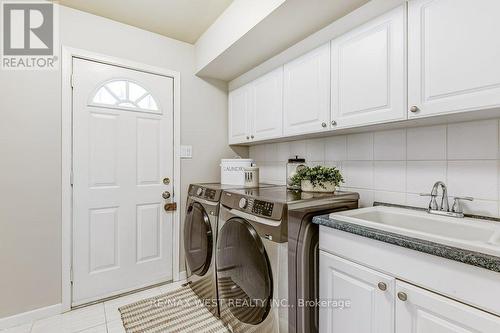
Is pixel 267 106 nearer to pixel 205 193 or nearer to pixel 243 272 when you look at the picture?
pixel 205 193

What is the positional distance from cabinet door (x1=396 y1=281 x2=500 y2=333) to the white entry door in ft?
6.54

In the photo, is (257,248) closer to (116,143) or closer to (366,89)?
(366,89)

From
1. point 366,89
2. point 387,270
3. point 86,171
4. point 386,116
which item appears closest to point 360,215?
point 387,270

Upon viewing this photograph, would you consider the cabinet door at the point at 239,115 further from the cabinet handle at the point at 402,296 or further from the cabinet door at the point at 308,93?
the cabinet handle at the point at 402,296

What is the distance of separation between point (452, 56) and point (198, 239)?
1932 millimetres

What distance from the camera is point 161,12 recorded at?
6.40 feet

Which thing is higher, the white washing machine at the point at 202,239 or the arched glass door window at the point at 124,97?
the arched glass door window at the point at 124,97

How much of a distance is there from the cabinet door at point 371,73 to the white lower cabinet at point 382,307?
79cm

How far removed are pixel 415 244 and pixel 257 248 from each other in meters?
0.74

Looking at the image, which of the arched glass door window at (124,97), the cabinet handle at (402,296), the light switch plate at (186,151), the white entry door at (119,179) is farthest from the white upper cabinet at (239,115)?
the cabinet handle at (402,296)

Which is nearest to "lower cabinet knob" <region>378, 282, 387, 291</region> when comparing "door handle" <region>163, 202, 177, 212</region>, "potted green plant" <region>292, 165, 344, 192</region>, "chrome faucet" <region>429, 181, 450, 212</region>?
"chrome faucet" <region>429, 181, 450, 212</region>

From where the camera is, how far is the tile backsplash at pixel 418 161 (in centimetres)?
120

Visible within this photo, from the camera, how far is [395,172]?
1.54 m

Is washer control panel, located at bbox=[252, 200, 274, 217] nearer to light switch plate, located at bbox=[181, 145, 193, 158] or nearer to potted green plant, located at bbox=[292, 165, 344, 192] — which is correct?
potted green plant, located at bbox=[292, 165, 344, 192]
